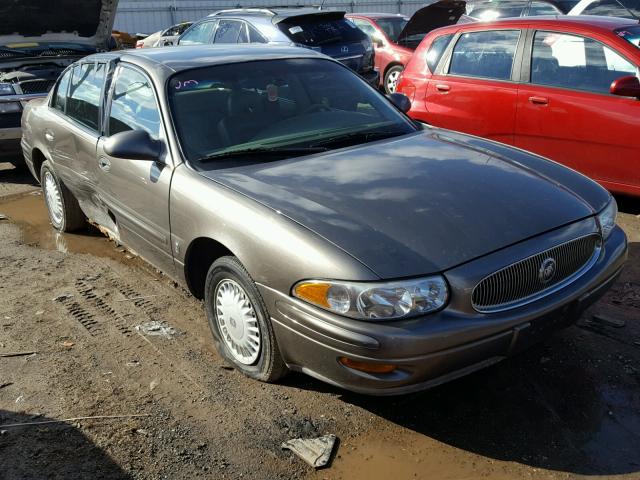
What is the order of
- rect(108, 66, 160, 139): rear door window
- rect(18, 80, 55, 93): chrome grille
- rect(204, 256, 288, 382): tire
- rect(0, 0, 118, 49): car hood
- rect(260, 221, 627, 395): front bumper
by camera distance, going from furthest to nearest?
rect(18, 80, 55, 93): chrome grille < rect(0, 0, 118, 49): car hood < rect(108, 66, 160, 139): rear door window < rect(204, 256, 288, 382): tire < rect(260, 221, 627, 395): front bumper

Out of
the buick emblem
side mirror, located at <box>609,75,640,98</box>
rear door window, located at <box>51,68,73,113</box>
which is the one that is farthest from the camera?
rear door window, located at <box>51,68,73,113</box>

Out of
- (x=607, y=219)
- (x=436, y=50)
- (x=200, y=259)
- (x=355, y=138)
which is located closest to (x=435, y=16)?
(x=436, y=50)

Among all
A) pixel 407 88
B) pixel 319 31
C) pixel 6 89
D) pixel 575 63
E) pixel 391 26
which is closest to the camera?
pixel 575 63

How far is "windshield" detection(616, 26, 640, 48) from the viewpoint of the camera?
17.7 ft

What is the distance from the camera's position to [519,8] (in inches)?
476

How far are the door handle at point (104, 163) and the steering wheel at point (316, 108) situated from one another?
1.36 meters

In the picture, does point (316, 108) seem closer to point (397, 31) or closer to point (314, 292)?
point (314, 292)

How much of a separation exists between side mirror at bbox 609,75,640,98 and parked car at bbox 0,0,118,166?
19.9ft

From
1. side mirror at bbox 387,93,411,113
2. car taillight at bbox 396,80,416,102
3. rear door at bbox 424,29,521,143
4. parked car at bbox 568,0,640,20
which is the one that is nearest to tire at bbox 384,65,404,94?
parked car at bbox 568,0,640,20

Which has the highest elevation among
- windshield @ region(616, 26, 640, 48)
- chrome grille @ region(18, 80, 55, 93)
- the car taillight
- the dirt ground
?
windshield @ region(616, 26, 640, 48)

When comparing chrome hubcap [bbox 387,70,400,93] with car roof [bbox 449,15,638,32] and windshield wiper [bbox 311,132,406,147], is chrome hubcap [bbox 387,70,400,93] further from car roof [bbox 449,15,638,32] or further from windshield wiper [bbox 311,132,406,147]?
windshield wiper [bbox 311,132,406,147]

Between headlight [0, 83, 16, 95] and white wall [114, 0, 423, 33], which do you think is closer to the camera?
headlight [0, 83, 16, 95]

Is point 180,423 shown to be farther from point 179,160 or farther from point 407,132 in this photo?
point 407,132

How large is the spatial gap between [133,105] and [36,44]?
15.2 feet
